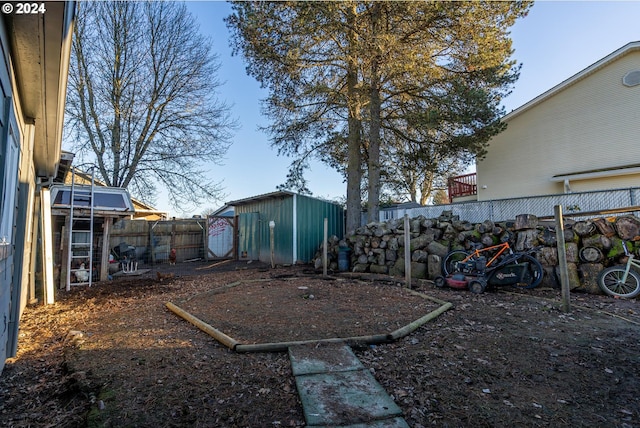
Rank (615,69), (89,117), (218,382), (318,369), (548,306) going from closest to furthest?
(218,382), (318,369), (548,306), (615,69), (89,117)

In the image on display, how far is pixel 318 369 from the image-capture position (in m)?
2.68

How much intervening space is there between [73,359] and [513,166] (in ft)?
47.4

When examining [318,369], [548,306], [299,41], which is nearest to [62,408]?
[318,369]

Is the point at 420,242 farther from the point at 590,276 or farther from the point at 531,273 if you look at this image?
the point at 590,276

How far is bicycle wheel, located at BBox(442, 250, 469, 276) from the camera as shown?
682 centimetres

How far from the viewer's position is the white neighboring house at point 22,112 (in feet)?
6.62

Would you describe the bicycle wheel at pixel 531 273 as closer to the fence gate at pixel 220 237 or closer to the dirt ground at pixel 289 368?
the dirt ground at pixel 289 368

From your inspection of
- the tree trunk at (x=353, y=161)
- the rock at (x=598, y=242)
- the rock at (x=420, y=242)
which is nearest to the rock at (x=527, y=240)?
the rock at (x=598, y=242)

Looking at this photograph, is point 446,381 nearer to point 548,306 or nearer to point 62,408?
point 62,408

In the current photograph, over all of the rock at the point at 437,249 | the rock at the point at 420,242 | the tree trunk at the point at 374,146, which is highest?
the tree trunk at the point at 374,146

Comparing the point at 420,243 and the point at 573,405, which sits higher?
the point at 420,243

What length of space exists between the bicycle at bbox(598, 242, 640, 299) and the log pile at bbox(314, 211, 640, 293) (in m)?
0.15

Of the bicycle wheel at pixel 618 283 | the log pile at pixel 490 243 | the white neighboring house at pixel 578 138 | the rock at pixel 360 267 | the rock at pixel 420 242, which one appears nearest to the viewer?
the bicycle wheel at pixel 618 283

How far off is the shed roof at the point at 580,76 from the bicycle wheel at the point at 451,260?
8.79 metres
